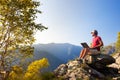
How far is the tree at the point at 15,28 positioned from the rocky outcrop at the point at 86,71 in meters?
3.53

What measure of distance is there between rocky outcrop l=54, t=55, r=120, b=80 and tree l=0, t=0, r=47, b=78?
139 inches

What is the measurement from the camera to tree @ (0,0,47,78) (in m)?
18.0

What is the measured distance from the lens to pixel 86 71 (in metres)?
18.9

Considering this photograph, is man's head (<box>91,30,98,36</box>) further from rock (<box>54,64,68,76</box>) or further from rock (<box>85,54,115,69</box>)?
rock (<box>54,64,68,76</box>)

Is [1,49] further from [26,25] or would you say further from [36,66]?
[36,66]

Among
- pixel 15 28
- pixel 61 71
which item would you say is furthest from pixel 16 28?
pixel 61 71

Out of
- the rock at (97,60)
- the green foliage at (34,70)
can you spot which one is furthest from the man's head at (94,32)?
the green foliage at (34,70)

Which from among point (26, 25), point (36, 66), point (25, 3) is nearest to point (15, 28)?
point (26, 25)

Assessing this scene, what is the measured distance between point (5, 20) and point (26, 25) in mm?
1759

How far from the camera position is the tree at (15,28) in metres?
18.0

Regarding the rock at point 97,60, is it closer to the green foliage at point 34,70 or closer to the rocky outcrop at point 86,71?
the rocky outcrop at point 86,71

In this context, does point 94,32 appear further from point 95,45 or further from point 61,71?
point 61,71

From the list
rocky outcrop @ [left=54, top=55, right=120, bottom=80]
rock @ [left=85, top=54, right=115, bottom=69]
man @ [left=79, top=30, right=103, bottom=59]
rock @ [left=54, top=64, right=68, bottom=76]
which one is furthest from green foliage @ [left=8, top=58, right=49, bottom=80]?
rock @ [left=85, top=54, right=115, bottom=69]

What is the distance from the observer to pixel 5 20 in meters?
18.2
